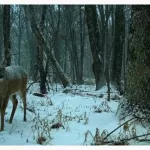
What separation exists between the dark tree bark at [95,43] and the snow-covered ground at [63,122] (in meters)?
1.83

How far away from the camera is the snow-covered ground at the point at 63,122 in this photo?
4.98 metres

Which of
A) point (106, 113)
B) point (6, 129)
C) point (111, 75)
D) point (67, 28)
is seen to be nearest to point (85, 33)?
point (67, 28)

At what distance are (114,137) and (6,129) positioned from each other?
1.70 metres

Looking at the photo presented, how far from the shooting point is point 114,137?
5059 mm

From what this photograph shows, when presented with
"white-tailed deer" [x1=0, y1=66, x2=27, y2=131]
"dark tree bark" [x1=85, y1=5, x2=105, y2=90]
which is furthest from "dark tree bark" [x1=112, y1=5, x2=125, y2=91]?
"white-tailed deer" [x1=0, y1=66, x2=27, y2=131]

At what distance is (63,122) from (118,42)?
17.6ft

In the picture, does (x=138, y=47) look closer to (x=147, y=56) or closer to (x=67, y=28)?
(x=147, y=56)

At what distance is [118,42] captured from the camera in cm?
1082

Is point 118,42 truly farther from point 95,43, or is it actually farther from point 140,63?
point 140,63

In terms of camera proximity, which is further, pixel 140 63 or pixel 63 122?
pixel 63 122

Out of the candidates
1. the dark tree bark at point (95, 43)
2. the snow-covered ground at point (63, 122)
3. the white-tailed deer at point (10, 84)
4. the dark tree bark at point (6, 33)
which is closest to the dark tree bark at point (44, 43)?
the dark tree bark at point (95, 43)

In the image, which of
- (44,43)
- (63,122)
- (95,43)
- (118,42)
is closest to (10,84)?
(63,122)

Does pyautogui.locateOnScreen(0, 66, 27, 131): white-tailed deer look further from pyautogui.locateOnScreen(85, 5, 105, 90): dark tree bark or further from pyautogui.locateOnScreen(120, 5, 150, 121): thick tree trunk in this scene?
pyautogui.locateOnScreen(85, 5, 105, 90): dark tree bark

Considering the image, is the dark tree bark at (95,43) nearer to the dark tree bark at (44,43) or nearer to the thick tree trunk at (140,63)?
the dark tree bark at (44,43)
